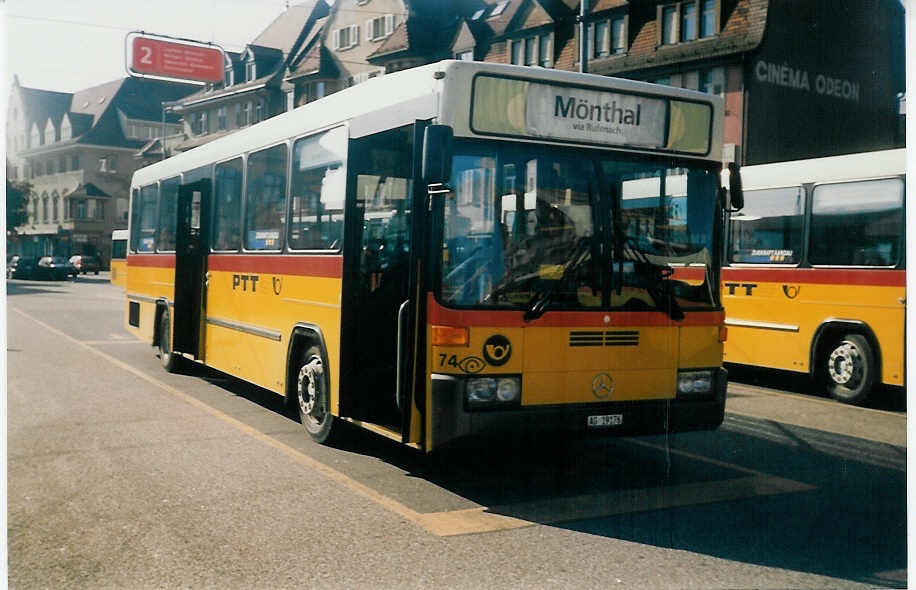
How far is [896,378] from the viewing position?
10844 millimetres

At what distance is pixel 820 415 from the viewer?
10305 millimetres

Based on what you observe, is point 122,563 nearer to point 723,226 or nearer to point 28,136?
point 723,226

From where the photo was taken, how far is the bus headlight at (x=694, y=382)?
6.91m

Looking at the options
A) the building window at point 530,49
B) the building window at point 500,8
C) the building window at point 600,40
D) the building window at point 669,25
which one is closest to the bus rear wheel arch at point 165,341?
the building window at point 669,25

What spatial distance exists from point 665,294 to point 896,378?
17.6 feet

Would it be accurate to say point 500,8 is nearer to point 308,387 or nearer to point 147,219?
point 147,219

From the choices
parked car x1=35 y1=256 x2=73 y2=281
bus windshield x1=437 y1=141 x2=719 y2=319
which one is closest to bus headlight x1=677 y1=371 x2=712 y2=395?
bus windshield x1=437 y1=141 x2=719 y2=319

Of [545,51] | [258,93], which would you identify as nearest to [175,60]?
[545,51]

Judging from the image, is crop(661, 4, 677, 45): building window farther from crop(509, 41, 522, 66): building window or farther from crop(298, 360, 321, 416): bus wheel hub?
crop(298, 360, 321, 416): bus wheel hub

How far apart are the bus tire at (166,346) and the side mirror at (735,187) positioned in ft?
25.9

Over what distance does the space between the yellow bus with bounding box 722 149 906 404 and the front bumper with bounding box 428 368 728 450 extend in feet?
15.8

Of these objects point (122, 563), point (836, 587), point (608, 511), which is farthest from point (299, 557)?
point (836, 587)

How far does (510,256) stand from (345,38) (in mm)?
49199

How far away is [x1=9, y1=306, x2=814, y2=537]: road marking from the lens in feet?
19.1
